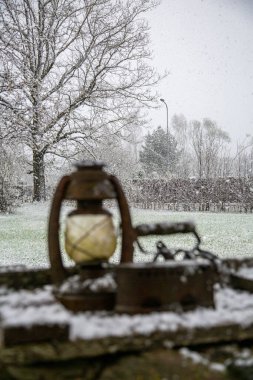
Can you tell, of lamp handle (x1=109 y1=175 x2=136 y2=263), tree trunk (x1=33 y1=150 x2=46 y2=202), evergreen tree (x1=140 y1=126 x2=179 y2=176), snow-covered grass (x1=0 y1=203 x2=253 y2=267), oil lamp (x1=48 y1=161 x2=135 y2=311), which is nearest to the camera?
oil lamp (x1=48 y1=161 x2=135 y2=311)

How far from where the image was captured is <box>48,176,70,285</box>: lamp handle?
156cm

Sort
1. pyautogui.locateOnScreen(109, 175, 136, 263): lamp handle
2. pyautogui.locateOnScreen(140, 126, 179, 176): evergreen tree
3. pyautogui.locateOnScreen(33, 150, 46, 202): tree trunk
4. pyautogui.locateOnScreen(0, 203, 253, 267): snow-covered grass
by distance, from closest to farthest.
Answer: pyautogui.locateOnScreen(109, 175, 136, 263): lamp handle < pyautogui.locateOnScreen(0, 203, 253, 267): snow-covered grass < pyautogui.locateOnScreen(33, 150, 46, 202): tree trunk < pyautogui.locateOnScreen(140, 126, 179, 176): evergreen tree

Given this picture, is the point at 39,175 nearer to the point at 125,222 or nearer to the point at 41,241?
the point at 41,241

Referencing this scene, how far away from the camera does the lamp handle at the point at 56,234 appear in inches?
61.4

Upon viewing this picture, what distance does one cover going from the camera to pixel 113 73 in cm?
1809

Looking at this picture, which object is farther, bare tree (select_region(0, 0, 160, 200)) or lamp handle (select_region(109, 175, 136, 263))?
bare tree (select_region(0, 0, 160, 200))

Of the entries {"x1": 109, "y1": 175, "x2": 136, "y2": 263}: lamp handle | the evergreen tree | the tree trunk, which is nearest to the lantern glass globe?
{"x1": 109, "y1": 175, "x2": 136, "y2": 263}: lamp handle

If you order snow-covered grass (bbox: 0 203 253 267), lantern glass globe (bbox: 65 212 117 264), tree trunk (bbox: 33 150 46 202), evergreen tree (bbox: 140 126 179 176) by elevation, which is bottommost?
snow-covered grass (bbox: 0 203 253 267)

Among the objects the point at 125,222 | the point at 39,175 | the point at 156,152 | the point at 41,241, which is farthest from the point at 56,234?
the point at 156,152

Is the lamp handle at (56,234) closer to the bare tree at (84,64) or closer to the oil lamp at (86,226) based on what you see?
the oil lamp at (86,226)

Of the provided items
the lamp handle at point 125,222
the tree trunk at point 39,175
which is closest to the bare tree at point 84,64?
the tree trunk at point 39,175

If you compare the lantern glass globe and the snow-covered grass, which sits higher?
the lantern glass globe

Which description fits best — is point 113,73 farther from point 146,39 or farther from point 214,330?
point 214,330

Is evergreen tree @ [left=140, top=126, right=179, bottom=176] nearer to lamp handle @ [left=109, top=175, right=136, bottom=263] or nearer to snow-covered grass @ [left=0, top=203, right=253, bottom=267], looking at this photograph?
snow-covered grass @ [left=0, top=203, right=253, bottom=267]
